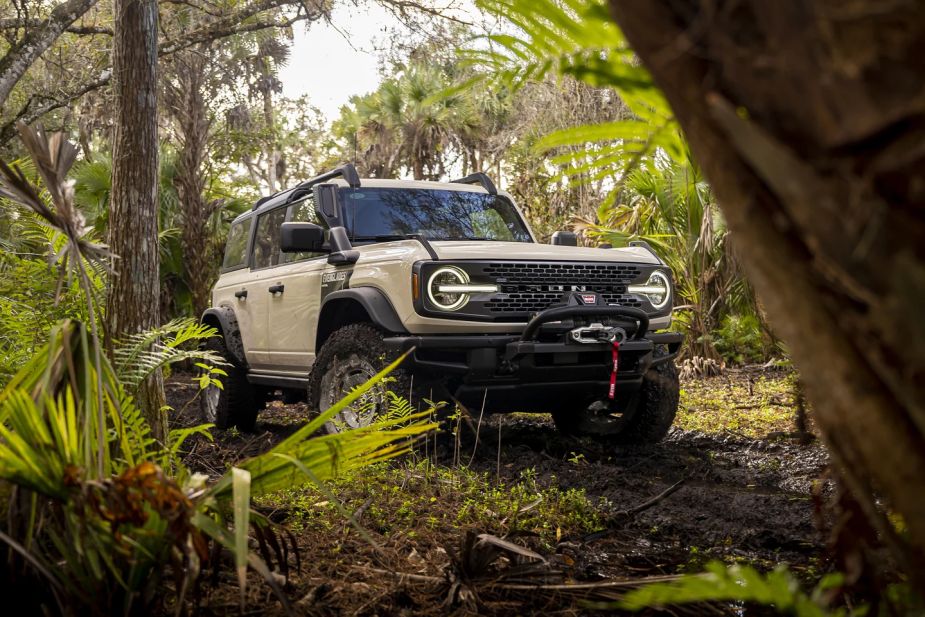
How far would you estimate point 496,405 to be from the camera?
5590 millimetres

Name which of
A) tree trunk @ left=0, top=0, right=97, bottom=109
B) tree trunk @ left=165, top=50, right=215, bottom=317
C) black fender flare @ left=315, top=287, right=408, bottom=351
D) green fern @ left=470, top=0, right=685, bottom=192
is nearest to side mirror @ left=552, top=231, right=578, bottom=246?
black fender flare @ left=315, top=287, right=408, bottom=351

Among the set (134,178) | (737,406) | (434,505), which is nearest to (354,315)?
(134,178)

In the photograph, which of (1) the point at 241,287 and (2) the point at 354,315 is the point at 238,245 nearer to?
(1) the point at 241,287

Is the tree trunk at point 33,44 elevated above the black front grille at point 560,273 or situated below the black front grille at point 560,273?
above

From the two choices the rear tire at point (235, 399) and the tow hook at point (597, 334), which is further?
the rear tire at point (235, 399)

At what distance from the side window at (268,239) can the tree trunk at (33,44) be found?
3.87m

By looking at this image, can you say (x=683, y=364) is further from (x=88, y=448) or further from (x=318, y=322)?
(x=88, y=448)

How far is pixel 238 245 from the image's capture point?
320 inches

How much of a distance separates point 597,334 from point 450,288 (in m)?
0.93

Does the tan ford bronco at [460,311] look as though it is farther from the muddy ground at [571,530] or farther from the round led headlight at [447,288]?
the muddy ground at [571,530]

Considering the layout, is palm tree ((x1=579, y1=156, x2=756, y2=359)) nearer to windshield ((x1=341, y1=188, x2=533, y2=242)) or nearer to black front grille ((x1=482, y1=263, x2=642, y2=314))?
windshield ((x1=341, y1=188, x2=533, y2=242))

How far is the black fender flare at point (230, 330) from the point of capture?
24.0 ft

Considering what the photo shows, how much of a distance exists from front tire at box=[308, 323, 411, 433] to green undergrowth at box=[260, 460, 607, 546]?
2.26ft

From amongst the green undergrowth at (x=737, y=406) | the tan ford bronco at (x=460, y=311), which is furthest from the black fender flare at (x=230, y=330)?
the green undergrowth at (x=737, y=406)
